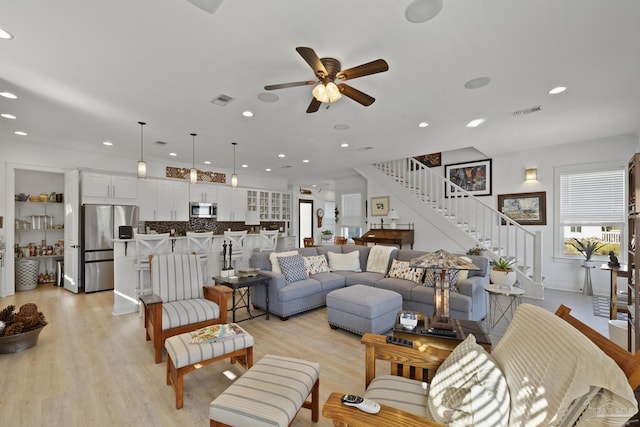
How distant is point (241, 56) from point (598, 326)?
5.22 m

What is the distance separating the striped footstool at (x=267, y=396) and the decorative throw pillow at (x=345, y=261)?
2925mm

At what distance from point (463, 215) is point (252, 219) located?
225 inches

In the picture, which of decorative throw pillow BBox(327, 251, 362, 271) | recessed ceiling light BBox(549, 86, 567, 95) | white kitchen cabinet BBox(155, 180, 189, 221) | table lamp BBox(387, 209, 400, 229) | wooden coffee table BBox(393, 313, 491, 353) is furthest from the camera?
table lamp BBox(387, 209, 400, 229)

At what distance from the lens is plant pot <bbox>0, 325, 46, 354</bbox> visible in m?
2.83

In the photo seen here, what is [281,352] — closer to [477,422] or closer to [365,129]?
[477,422]

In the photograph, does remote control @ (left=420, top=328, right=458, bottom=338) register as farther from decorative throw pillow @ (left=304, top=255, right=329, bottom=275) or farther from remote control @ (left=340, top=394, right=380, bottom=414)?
decorative throw pillow @ (left=304, top=255, right=329, bottom=275)

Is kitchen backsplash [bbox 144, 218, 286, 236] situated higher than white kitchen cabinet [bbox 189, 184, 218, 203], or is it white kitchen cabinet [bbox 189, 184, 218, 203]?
white kitchen cabinet [bbox 189, 184, 218, 203]

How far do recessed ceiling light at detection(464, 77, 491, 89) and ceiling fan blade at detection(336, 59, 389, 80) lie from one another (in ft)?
4.28

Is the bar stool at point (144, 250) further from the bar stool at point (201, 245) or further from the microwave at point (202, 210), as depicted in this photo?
the microwave at point (202, 210)

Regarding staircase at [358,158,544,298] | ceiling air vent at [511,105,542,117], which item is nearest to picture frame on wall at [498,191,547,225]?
staircase at [358,158,544,298]

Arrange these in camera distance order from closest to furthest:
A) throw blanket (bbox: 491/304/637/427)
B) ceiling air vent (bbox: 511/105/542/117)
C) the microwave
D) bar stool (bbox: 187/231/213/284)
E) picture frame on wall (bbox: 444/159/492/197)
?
throw blanket (bbox: 491/304/637/427) < ceiling air vent (bbox: 511/105/542/117) < bar stool (bbox: 187/231/213/284) < picture frame on wall (bbox: 444/159/492/197) < the microwave

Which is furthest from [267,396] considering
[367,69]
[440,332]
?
[367,69]

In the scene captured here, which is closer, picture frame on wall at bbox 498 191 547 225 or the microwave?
picture frame on wall at bbox 498 191 547 225

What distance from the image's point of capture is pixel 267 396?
Result: 1547mm
